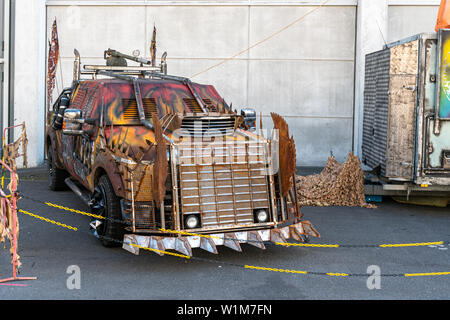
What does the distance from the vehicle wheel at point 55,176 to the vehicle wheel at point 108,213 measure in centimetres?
436

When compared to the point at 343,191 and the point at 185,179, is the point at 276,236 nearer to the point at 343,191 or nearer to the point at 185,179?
the point at 185,179

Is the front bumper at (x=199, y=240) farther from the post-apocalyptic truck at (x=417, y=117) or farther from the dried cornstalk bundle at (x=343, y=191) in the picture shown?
the dried cornstalk bundle at (x=343, y=191)

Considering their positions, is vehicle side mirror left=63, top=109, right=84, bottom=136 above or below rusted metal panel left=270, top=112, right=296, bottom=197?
above

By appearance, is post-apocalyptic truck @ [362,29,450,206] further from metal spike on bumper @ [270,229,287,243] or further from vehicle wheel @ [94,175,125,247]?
vehicle wheel @ [94,175,125,247]

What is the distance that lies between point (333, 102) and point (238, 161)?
355 inches

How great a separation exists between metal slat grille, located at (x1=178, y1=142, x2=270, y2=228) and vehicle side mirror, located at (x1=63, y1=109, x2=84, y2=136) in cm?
207

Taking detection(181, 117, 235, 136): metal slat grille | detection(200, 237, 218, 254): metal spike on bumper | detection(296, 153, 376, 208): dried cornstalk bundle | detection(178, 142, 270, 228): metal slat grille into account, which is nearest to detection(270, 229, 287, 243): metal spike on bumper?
detection(178, 142, 270, 228): metal slat grille

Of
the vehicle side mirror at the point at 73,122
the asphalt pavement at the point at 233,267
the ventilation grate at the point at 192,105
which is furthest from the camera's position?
the ventilation grate at the point at 192,105

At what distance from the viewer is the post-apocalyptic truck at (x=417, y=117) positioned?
1076cm

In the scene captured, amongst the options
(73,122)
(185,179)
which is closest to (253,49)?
(73,122)

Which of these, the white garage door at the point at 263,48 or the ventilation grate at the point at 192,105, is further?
the white garage door at the point at 263,48

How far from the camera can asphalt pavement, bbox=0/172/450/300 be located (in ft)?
21.7

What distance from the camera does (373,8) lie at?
15.7 metres

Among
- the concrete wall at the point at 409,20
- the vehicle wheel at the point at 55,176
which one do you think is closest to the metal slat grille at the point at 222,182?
the vehicle wheel at the point at 55,176
